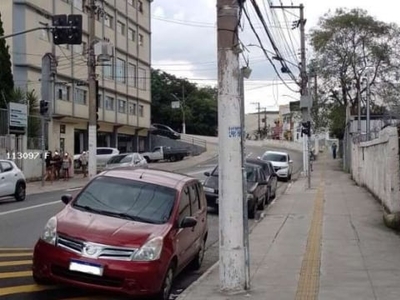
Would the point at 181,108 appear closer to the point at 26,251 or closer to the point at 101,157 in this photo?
the point at 101,157

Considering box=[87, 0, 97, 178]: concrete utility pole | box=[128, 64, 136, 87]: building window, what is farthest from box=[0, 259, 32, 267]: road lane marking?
box=[128, 64, 136, 87]: building window

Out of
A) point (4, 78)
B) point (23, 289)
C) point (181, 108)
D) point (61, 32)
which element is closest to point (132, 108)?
point (4, 78)

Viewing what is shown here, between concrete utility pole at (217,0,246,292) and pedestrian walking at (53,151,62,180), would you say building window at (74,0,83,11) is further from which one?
concrete utility pole at (217,0,246,292)

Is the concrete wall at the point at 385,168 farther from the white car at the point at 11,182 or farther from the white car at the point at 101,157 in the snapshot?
the white car at the point at 101,157

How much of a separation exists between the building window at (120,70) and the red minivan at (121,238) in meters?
49.9

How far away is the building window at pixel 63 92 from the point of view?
47125 millimetres

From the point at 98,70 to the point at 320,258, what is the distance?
45634 millimetres

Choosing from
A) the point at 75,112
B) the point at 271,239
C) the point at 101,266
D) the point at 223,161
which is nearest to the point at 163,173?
the point at 223,161

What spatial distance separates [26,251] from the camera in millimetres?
11617

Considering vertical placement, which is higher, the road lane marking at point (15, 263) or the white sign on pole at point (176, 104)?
the white sign on pole at point (176, 104)

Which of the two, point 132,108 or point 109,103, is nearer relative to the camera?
point 109,103

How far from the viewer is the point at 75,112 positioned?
50062 mm

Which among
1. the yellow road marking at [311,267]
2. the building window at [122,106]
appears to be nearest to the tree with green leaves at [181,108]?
Result: the building window at [122,106]

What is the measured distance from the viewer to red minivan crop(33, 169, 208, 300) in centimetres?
773
